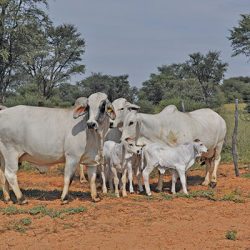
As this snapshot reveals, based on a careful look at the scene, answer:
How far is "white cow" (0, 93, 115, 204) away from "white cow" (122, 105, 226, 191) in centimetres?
115

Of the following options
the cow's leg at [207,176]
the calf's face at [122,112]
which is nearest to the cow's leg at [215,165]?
the cow's leg at [207,176]

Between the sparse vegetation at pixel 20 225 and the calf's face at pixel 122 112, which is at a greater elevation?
the calf's face at pixel 122 112

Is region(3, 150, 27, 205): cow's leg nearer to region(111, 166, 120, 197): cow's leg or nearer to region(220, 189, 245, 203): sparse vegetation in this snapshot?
region(111, 166, 120, 197): cow's leg

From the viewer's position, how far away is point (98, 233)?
24.2 ft

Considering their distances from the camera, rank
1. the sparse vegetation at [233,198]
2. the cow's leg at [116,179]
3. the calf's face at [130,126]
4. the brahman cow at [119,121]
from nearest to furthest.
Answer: the sparse vegetation at [233,198], the cow's leg at [116,179], the calf's face at [130,126], the brahman cow at [119,121]

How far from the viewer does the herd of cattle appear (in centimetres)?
952

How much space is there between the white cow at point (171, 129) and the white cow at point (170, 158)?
1.51ft

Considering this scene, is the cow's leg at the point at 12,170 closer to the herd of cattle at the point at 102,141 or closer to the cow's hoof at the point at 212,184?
the herd of cattle at the point at 102,141

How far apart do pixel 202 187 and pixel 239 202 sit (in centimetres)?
248

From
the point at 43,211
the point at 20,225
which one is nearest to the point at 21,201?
the point at 43,211

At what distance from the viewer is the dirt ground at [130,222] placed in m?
6.90

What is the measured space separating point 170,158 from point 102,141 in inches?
65.0

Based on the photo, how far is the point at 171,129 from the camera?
11.7 meters

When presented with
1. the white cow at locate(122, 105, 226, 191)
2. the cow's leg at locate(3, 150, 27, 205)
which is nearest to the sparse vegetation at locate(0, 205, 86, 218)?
the cow's leg at locate(3, 150, 27, 205)
